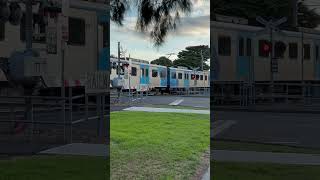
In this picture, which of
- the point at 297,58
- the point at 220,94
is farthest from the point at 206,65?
the point at 297,58

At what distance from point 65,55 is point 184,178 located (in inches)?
70.2

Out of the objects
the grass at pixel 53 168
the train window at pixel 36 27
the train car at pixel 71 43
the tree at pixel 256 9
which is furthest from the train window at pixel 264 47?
the train window at pixel 36 27

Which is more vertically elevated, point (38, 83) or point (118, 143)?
point (38, 83)

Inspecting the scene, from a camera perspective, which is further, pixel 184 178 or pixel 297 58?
pixel 184 178

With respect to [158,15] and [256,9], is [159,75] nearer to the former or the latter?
[158,15]

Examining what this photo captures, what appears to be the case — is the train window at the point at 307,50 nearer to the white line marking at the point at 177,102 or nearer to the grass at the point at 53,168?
the grass at the point at 53,168

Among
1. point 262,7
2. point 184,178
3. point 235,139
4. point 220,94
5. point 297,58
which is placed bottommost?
point 184,178

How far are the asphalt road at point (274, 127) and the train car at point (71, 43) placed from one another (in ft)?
3.98

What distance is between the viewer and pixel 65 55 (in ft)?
17.0

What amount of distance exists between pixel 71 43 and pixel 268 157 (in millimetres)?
2016

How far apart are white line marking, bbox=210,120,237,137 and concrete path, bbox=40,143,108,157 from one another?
1.19 metres

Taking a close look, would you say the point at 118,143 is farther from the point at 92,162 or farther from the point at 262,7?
the point at 262,7

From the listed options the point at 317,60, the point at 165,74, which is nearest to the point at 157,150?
the point at 317,60

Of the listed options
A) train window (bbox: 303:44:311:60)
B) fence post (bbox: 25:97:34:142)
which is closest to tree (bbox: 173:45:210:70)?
train window (bbox: 303:44:311:60)
